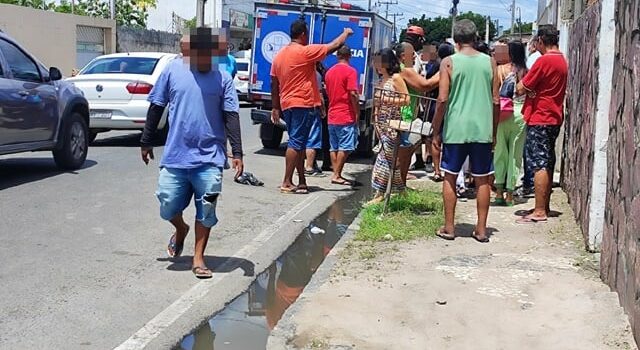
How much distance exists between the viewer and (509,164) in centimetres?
911

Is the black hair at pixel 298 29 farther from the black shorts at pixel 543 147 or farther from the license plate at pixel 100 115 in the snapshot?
the license plate at pixel 100 115

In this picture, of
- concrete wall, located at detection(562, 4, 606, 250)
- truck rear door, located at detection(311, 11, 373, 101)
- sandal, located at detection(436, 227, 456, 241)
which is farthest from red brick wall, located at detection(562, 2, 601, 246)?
truck rear door, located at detection(311, 11, 373, 101)

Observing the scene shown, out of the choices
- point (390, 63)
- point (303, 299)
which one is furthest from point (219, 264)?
point (390, 63)

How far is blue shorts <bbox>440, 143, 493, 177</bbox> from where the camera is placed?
7.12m

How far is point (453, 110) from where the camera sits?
709 cm

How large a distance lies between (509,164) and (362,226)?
86.4 inches

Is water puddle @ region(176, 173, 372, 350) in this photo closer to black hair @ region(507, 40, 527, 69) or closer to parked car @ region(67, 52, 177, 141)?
black hair @ region(507, 40, 527, 69)

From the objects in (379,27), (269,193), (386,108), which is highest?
(379,27)

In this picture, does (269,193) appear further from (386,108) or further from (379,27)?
(379,27)

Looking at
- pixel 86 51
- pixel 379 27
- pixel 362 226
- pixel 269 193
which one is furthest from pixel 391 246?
pixel 86 51

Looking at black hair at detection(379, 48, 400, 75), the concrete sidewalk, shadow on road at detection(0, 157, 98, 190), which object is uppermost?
black hair at detection(379, 48, 400, 75)

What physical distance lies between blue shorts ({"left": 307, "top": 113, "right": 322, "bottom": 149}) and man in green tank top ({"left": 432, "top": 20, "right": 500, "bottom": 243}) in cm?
337

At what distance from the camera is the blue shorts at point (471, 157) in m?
7.12

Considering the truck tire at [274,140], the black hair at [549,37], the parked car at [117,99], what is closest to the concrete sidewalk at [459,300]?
the black hair at [549,37]
